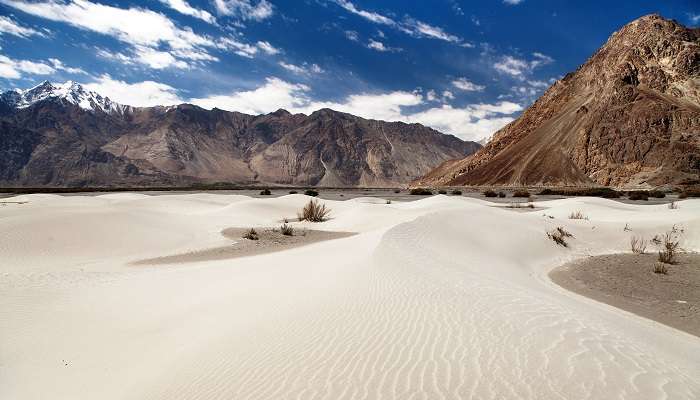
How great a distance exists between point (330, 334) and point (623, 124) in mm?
70740

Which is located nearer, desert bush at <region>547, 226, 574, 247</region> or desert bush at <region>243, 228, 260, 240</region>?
desert bush at <region>547, 226, 574, 247</region>

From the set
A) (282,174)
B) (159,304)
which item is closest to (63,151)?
(282,174)

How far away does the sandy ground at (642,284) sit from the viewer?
712cm

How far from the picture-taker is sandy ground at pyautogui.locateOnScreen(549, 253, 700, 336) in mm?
7125

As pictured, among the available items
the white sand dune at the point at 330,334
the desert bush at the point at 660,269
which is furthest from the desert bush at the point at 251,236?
the desert bush at the point at 660,269

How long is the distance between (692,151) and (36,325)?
69181 mm

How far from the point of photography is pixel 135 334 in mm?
5641

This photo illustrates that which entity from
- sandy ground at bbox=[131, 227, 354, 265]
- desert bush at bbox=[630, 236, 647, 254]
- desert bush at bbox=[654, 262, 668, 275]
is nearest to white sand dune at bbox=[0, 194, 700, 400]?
sandy ground at bbox=[131, 227, 354, 265]

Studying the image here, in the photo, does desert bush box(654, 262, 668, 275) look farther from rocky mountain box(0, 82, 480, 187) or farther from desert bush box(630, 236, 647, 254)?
rocky mountain box(0, 82, 480, 187)

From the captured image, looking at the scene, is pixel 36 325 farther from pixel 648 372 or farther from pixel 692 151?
pixel 692 151

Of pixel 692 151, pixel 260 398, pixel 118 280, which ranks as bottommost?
pixel 118 280

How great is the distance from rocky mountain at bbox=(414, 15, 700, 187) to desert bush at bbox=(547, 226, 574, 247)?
48.9 m

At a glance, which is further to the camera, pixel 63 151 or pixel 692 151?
pixel 63 151

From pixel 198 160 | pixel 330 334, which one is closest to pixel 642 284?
pixel 330 334
